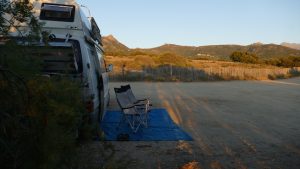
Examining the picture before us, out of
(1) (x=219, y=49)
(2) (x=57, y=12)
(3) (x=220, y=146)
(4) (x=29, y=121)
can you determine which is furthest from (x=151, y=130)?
(1) (x=219, y=49)

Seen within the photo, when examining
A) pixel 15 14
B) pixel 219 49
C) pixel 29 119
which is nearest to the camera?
pixel 29 119

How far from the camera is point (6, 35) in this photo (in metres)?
3.98

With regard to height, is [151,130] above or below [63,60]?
below

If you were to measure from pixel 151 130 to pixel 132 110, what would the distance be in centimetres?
65

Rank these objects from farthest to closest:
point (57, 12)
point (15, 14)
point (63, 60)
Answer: point (57, 12) < point (63, 60) < point (15, 14)

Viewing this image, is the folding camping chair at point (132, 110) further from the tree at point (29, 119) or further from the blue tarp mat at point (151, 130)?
the tree at point (29, 119)

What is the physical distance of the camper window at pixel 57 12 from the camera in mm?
8961

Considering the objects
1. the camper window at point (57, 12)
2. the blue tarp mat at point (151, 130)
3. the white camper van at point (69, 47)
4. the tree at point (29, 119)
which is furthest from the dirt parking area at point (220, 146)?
the camper window at point (57, 12)

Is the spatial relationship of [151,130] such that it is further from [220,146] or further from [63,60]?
[63,60]

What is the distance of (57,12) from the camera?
29.8ft

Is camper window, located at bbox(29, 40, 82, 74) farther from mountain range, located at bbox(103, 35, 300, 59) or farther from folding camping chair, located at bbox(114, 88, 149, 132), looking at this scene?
mountain range, located at bbox(103, 35, 300, 59)

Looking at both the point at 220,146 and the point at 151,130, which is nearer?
the point at 220,146

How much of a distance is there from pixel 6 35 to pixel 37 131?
1028mm

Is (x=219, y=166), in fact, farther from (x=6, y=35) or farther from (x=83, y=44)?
(x=6, y=35)
